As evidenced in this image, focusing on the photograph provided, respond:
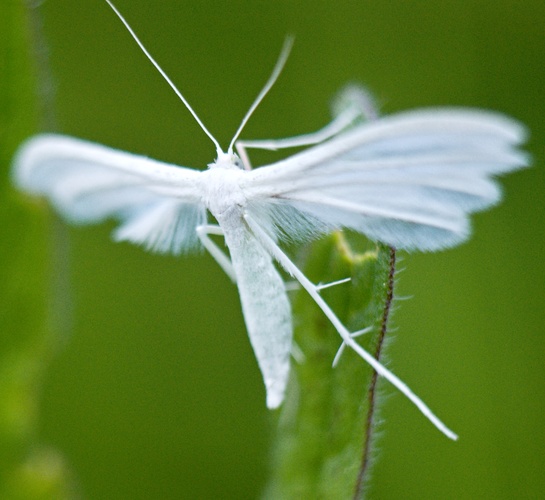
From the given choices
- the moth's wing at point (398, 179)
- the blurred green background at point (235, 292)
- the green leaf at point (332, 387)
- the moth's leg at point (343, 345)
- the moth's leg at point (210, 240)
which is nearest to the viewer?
the moth's wing at point (398, 179)

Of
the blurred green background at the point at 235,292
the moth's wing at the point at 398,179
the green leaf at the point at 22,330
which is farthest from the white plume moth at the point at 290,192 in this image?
the blurred green background at the point at 235,292

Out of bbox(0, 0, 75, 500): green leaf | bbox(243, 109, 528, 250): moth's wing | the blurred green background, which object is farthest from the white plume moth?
the blurred green background

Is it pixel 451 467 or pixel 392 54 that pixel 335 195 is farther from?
pixel 392 54

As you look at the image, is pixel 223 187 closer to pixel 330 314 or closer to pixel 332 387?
pixel 330 314

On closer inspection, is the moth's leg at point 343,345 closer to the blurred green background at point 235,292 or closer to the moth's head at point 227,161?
the moth's head at point 227,161

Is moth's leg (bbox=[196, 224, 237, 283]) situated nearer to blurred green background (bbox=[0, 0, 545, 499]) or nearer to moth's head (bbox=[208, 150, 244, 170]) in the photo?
moth's head (bbox=[208, 150, 244, 170])

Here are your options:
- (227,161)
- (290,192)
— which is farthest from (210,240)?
(290,192)
